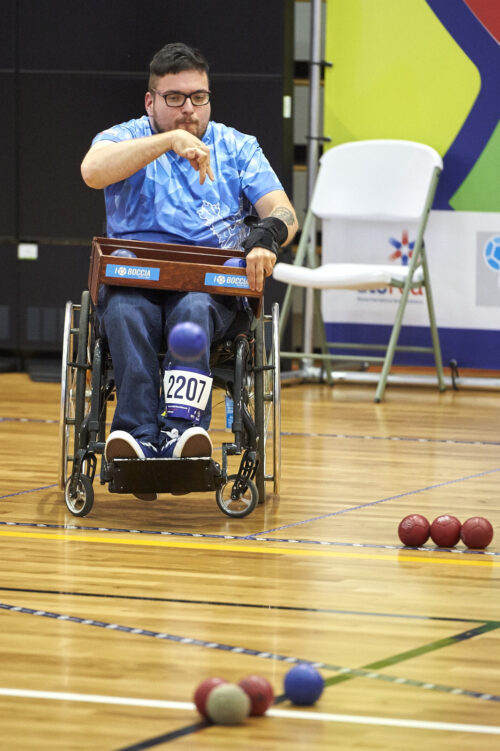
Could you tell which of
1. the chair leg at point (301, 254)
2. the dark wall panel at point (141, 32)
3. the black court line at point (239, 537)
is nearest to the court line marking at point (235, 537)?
the black court line at point (239, 537)

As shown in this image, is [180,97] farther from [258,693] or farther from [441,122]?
[441,122]

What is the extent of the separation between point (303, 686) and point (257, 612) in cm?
52

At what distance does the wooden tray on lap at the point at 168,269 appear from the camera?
3164mm

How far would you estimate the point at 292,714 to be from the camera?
1.84 metres

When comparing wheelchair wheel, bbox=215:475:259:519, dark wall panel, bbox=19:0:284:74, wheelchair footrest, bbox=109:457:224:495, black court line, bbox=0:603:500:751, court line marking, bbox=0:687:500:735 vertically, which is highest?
dark wall panel, bbox=19:0:284:74

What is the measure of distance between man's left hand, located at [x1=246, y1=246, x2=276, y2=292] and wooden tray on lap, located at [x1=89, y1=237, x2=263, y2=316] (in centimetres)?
2

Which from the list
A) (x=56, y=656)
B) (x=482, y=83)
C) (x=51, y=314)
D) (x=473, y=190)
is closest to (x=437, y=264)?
(x=473, y=190)

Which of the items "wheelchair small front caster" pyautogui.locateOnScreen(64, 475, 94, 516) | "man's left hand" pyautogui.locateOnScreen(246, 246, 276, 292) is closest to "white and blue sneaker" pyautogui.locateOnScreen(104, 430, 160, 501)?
"wheelchair small front caster" pyautogui.locateOnScreen(64, 475, 94, 516)

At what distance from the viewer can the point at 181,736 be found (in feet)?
5.71

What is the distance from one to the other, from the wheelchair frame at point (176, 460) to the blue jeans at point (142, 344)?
2.7 inches

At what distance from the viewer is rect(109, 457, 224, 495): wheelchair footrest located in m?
A: 3.04

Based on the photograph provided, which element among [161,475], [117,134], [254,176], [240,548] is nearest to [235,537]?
[240,548]

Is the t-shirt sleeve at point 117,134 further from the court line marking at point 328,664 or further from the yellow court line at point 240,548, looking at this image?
the court line marking at point 328,664

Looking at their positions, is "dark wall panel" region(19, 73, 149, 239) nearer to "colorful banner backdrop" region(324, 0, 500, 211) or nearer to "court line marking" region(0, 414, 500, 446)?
"colorful banner backdrop" region(324, 0, 500, 211)
